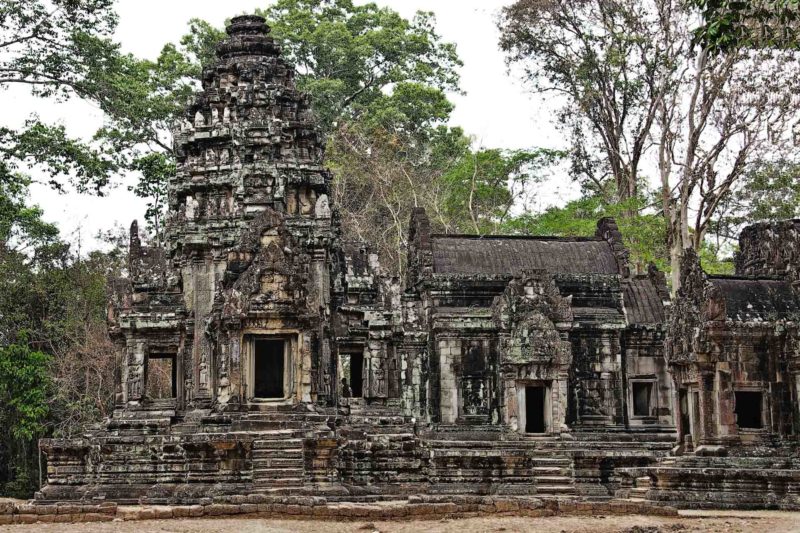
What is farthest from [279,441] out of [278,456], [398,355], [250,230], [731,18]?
[731,18]

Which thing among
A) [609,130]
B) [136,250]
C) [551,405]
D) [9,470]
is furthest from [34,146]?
[609,130]

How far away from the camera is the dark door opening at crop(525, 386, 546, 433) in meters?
27.7

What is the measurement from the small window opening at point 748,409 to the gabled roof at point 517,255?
733 centimetres

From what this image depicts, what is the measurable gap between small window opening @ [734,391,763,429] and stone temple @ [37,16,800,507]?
3cm

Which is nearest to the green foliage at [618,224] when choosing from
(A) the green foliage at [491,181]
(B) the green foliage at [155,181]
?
(A) the green foliage at [491,181]

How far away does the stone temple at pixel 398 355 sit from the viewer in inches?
866

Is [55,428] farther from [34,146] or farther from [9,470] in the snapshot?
[34,146]

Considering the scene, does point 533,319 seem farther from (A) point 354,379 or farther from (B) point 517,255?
(A) point 354,379

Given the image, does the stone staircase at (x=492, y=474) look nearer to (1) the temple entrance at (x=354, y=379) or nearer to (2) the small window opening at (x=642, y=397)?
(1) the temple entrance at (x=354, y=379)

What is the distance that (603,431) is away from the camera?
1086 inches

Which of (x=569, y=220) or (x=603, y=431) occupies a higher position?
(x=569, y=220)

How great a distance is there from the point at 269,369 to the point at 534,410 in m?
7.00

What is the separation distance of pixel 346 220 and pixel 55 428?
13303 mm

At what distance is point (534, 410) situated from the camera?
2800cm
